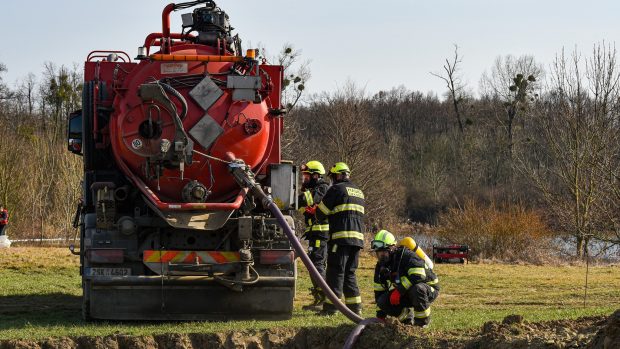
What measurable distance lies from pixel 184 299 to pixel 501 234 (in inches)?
730

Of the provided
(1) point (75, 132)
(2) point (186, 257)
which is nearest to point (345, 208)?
(2) point (186, 257)

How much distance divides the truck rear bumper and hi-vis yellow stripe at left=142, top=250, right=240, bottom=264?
0.21 metres


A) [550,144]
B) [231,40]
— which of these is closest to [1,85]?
[550,144]

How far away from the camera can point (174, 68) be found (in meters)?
10.8

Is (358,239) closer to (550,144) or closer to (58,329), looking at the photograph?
(58,329)

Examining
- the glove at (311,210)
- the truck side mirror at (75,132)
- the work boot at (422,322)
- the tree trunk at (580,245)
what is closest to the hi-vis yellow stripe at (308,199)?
the glove at (311,210)

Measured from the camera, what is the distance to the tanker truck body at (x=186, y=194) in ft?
34.2

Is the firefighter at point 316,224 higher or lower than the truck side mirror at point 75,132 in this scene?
lower

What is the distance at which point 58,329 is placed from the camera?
9.84m

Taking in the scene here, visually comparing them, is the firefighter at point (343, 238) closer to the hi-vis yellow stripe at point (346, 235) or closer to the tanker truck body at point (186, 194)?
the hi-vis yellow stripe at point (346, 235)

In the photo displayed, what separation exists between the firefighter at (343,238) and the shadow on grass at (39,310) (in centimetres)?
309

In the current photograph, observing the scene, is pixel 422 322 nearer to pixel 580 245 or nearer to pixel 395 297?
pixel 395 297

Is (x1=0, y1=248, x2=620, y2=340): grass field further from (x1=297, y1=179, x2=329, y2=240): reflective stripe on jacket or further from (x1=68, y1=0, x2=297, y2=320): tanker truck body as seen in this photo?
(x1=297, y1=179, x2=329, y2=240): reflective stripe on jacket

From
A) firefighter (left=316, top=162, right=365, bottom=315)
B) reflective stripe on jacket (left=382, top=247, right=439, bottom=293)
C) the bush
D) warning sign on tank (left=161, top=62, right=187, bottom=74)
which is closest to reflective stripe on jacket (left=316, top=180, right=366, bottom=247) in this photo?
firefighter (left=316, top=162, right=365, bottom=315)
